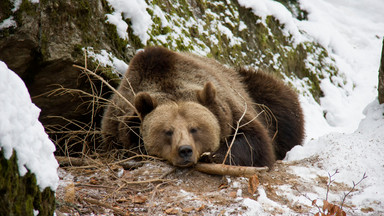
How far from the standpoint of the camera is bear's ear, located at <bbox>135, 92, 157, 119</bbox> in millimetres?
4754

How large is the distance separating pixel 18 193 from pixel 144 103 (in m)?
2.74

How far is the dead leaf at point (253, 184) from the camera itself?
3.86 metres

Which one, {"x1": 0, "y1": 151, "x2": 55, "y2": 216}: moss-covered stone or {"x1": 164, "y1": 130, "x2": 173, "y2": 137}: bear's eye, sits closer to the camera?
{"x1": 0, "y1": 151, "x2": 55, "y2": 216}: moss-covered stone

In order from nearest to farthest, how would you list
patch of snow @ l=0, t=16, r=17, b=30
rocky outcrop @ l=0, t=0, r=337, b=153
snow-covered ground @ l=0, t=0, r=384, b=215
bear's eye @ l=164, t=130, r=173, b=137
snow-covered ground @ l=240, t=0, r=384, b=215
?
snow-covered ground @ l=0, t=0, r=384, b=215, snow-covered ground @ l=240, t=0, r=384, b=215, bear's eye @ l=164, t=130, r=173, b=137, patch of snow @ l=0, t=16, r=17, b=30, rocky outcrop @ l=0, t=0, r=337, b=153

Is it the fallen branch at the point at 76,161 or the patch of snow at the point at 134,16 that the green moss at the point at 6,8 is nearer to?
the patch of snow at the point at 134,16

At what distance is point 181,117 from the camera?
4.79 m

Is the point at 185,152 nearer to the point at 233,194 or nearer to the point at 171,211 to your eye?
the point at 233,194

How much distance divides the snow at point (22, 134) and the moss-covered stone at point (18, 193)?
37 millimetres

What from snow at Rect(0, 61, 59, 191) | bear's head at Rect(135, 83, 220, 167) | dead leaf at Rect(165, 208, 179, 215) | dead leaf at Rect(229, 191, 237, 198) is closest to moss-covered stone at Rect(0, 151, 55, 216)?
snow at Rect(0, 61, 59, 191)

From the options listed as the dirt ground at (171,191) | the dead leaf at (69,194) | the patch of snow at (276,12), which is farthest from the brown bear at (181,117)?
the patch of snow at (276,12)

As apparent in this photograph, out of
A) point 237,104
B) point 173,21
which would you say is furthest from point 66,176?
point 173,21

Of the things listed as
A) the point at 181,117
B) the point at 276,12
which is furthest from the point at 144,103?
the point at 276,12

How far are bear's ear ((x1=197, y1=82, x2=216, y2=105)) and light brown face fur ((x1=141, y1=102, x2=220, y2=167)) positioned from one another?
0.35 feet

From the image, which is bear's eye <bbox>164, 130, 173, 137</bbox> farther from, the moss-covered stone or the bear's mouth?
the moss-covered stone
